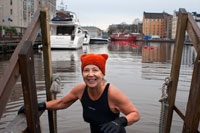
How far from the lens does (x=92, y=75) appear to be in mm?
2523

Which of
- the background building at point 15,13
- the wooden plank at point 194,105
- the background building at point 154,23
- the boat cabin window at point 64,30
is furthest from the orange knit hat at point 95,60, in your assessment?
the background building at point 154,23

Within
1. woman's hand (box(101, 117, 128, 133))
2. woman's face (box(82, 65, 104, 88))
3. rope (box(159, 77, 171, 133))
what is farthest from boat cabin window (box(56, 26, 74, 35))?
woman's hand (box(101, 117, 128, 133))

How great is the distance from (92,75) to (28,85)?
656mm

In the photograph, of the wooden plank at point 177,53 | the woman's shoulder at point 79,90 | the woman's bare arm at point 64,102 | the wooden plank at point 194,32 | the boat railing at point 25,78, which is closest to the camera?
the boat railing at point 25,78

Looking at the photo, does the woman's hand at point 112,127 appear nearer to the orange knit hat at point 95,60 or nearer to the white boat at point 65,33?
the orange knit hat at point 95,60

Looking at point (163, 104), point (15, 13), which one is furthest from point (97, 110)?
point (15, 13)

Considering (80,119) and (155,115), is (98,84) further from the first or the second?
(155,115)

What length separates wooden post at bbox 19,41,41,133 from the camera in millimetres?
2148

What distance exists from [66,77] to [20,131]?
7.73 m

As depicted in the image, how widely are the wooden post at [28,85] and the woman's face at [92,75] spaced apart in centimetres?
55

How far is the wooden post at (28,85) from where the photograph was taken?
2148mm

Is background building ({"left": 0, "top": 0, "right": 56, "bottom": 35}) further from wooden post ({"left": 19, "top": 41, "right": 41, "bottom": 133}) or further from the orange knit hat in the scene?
wooden post ({"left": 19, "top": 41, "right": 41, "bottom": 133})

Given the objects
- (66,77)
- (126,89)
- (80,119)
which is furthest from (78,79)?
(80,119)

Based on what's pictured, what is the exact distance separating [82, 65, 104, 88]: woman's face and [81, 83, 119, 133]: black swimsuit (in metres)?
0.14
